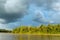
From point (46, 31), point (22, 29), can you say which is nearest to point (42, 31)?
point (46, 31)

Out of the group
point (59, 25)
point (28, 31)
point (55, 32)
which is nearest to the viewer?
point (55, 32)

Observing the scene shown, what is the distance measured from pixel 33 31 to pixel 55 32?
22.7 m

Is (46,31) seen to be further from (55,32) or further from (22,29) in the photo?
(22,29)

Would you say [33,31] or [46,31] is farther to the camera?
[33,31]

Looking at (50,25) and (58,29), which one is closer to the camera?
(58,29)

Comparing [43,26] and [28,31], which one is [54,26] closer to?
[43,26]

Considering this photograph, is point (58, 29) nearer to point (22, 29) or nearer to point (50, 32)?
point (50, 32)

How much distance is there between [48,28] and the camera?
12575 centimetres

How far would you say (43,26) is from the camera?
133 meters

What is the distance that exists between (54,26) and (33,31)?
1948cm

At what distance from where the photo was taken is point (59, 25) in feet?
419

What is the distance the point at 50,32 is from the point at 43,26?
1283 cm

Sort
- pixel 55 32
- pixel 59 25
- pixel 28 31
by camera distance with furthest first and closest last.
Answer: pixel 28 31
pixel 59 25
pixel 55 32

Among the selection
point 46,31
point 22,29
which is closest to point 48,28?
point 46,31
